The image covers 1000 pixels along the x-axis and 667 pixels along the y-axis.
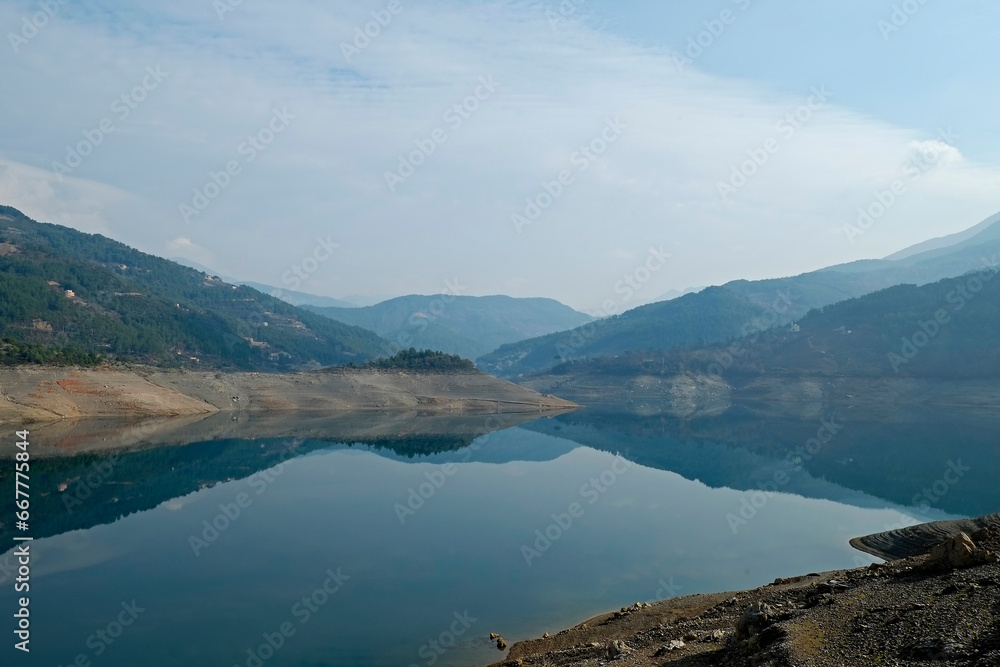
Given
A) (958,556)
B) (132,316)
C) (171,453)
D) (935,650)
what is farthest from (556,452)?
(132,316)

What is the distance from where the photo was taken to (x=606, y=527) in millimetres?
25109

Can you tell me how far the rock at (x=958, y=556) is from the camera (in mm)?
10509

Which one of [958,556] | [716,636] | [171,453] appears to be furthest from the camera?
[171,453]

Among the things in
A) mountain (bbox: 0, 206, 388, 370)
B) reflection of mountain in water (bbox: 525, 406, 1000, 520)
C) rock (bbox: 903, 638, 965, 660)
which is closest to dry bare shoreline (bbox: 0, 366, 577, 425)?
mountain (bbox: 0, 206, 388, 370)

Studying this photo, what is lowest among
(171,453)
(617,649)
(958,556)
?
(617,649)

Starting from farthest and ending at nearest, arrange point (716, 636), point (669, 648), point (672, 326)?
point (672, 326)
point (716, 636)
point (669, 648)

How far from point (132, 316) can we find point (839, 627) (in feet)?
338

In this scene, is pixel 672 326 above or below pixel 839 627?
above

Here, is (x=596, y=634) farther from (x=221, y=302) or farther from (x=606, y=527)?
(x=221, y=302)

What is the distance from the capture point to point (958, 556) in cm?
1085

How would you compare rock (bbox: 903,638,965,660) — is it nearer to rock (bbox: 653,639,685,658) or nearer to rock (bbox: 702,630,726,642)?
rock (bbox: 702,630,726,642)

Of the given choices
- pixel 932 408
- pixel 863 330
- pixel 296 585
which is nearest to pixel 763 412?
pixel 932 408

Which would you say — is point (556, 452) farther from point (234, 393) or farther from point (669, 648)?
point (669, 648)

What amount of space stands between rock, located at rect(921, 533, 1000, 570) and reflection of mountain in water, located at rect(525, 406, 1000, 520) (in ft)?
59.9
